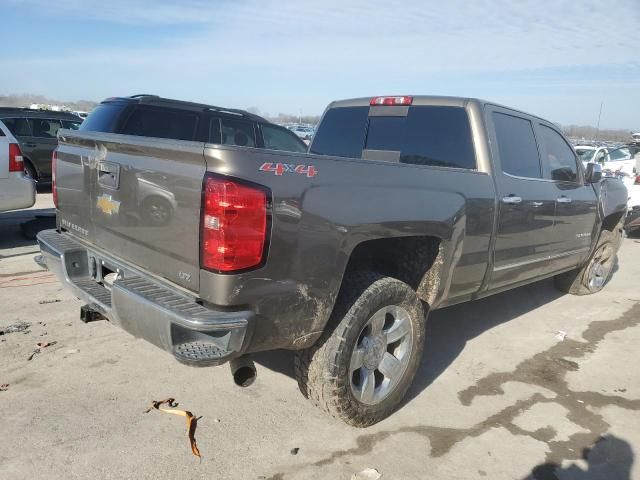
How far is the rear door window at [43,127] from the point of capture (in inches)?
461

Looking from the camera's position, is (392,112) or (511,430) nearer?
(511,430)

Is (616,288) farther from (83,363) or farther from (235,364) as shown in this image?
(83,363)

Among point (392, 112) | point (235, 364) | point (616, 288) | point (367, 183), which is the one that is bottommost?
point (616, 288)

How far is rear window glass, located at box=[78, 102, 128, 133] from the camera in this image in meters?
6.79

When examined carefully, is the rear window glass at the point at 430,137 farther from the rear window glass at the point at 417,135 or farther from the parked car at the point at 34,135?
the parked car at the point at 34,135

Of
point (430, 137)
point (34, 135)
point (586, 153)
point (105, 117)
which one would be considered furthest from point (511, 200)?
point (586, 153)

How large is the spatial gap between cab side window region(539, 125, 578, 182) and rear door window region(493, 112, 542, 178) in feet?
0.60

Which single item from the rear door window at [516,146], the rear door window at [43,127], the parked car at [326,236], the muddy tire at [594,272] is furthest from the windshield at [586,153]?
the rear door window at [43,127]

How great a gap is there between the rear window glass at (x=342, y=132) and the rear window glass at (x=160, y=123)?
2994mm

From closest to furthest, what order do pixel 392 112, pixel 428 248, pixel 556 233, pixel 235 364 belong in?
pixel 235 364 < pixel 428 248 < pixel 392 112 < pixel 556 233

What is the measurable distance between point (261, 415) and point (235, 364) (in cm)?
66

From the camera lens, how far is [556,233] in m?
4.60

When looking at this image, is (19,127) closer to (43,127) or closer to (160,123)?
(43,127)

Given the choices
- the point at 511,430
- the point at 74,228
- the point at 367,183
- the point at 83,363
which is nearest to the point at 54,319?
the point at 83,363
